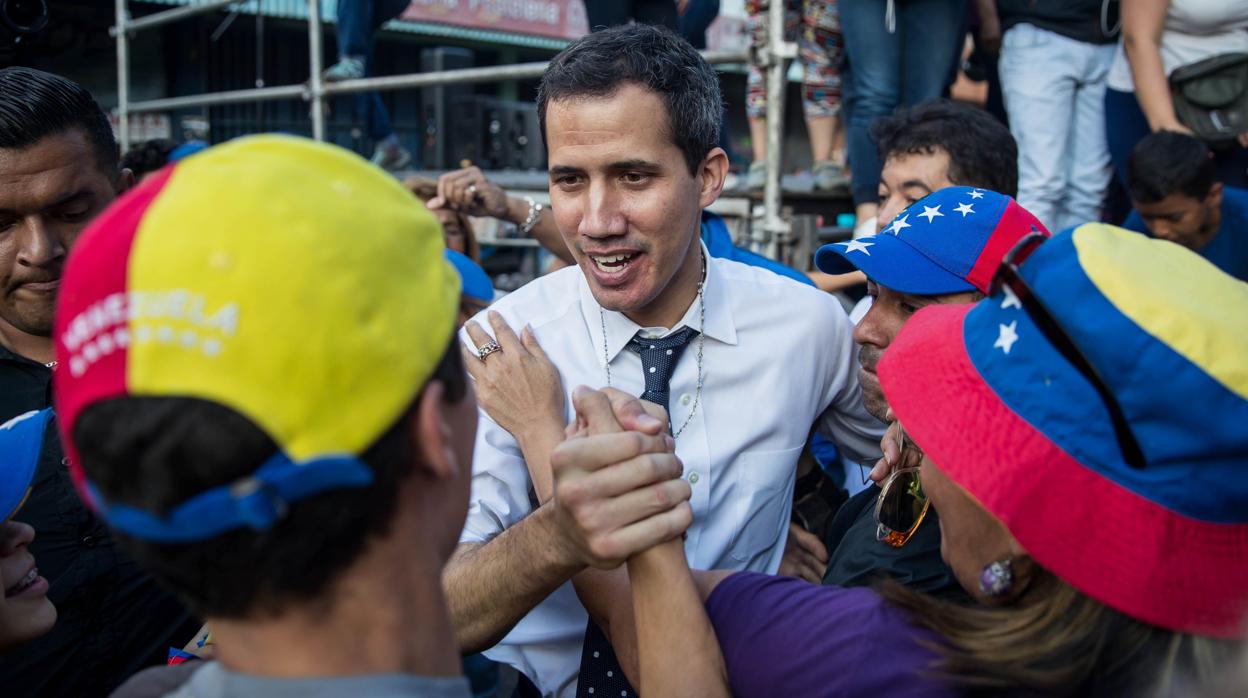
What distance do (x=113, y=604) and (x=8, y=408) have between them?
0.50 metres

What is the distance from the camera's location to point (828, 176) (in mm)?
Answer: 4949

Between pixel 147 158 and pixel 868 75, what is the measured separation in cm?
375

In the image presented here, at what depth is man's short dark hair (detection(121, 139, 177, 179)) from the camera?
507 cm

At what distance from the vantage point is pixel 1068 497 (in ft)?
3.87

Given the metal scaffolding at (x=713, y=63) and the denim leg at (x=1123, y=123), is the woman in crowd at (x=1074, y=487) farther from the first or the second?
the denim leg at (x=1123, y=123)

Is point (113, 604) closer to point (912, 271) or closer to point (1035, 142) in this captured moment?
point (912, 271)

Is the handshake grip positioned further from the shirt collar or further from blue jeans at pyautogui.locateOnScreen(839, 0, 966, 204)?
blue jeans at pyautogui.locateOnScreen(839, 0, 966, 204)

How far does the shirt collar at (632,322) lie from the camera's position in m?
2.24

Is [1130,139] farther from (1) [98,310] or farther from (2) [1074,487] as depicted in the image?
(1) [98,310]

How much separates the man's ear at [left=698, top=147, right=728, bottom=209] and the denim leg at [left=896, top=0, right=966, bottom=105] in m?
2.14

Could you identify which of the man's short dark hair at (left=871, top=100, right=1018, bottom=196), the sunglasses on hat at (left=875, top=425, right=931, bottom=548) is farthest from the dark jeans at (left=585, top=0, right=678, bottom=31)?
the sunglasses on hat at (left=875, top=425, right=931, bottom=548)

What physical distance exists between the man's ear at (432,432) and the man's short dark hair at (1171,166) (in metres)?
3.82

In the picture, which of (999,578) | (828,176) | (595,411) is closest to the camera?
(999,578)

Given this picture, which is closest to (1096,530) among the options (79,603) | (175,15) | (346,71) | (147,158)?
(79,603)
